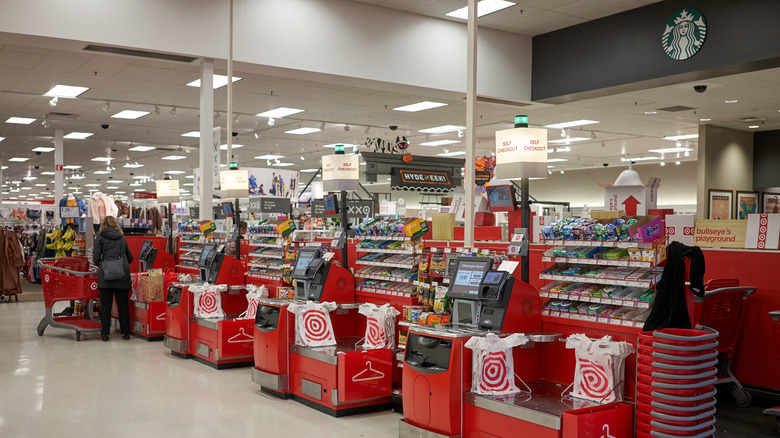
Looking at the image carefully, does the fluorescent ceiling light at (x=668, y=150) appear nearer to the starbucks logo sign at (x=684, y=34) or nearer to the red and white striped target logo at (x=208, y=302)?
the starbucks logo sign at (x=684, y=34)

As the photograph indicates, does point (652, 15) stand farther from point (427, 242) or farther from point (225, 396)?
point (225, 396)

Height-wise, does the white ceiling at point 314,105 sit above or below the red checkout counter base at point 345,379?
above

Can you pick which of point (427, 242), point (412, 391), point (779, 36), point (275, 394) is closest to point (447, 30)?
point (779, 36)

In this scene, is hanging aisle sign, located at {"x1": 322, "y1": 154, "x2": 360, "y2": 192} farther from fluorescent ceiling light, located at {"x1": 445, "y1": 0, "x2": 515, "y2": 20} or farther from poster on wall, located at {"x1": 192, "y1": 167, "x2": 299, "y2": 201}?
poster on wall, located at {"x1": 192, "y1": 167, "x2": 299, "y2": 201}

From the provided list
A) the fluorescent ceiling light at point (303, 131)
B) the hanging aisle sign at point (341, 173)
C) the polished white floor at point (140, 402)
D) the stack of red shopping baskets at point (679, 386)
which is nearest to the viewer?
the stack of red shopping baskets at point (679, 386)

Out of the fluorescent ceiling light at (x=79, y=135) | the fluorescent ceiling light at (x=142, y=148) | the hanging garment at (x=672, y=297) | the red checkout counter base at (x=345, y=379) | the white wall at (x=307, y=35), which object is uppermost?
the white wall at (x=307, y=35)

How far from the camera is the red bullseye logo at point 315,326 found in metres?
5.61

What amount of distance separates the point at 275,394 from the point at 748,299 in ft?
13.5

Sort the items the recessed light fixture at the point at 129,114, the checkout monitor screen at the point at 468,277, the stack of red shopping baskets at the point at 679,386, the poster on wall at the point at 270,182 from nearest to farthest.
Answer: the stack of red shopping baskets at the point at 679,386 → the checkout monitor screen at the point at 468,277 → the poster on wall at the point at 270,182 → the recessed light fixture at the point at 129,114

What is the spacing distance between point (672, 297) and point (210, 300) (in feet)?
16.5

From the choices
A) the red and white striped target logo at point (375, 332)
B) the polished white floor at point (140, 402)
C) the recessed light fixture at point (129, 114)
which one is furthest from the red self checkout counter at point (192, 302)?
the recessed light fixture at point (129, 114)

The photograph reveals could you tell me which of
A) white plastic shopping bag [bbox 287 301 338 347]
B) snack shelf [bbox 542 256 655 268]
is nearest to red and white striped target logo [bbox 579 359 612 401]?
snack shelf [bbox 542 256 655 268]

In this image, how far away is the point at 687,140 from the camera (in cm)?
1650

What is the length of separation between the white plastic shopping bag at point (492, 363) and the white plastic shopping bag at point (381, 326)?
58.4 inches
